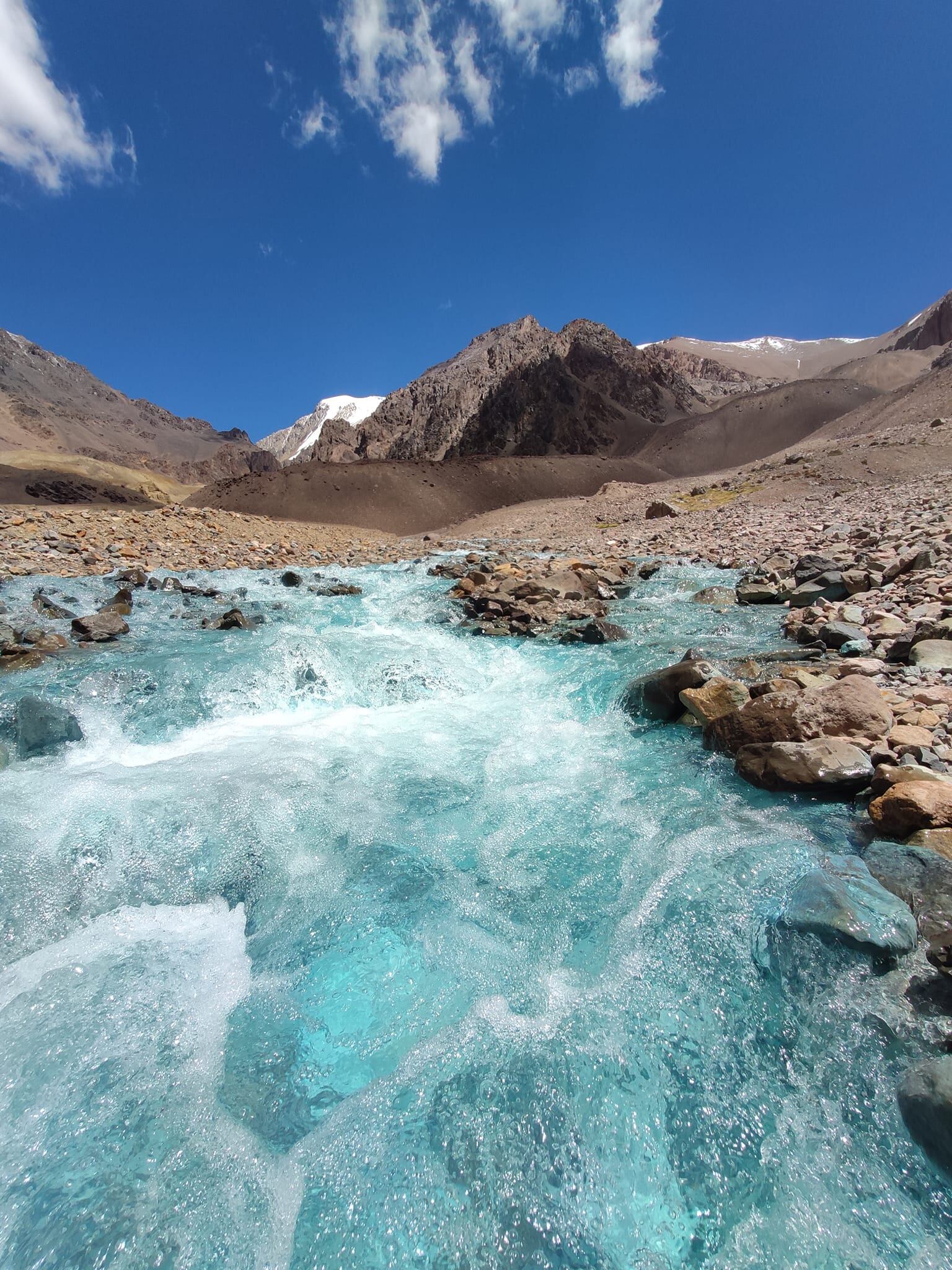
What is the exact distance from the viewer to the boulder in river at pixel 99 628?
7.77 meters

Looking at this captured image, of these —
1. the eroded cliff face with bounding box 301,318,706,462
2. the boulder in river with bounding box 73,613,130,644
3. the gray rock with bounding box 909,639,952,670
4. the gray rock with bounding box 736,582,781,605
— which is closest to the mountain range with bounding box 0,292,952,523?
the eroded cliff face with bounding box 301,318,706,462

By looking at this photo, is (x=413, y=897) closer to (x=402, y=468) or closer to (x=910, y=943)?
(x=910, y=943)

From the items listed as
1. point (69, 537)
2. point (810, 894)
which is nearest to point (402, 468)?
point (69, 537)

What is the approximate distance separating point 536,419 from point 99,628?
82.5 m


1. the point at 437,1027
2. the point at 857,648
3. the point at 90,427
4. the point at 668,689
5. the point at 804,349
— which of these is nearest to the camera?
the point at 437,1027

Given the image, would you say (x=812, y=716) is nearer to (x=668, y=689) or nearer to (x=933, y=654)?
(x=668, y=689)

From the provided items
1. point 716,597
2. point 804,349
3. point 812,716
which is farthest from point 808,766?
point 804,349

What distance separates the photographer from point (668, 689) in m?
5.80

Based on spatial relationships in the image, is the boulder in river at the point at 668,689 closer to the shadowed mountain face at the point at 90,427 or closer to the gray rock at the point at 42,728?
the gray rock at the point at 42,728

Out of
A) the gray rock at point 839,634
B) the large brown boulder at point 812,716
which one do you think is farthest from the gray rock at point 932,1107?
the gray rock at point 839,634

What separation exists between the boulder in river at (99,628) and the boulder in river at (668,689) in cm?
726

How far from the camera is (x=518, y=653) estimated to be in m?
8.52

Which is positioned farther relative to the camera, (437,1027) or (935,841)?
(935,841)

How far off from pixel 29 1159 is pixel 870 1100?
3.16 metres
